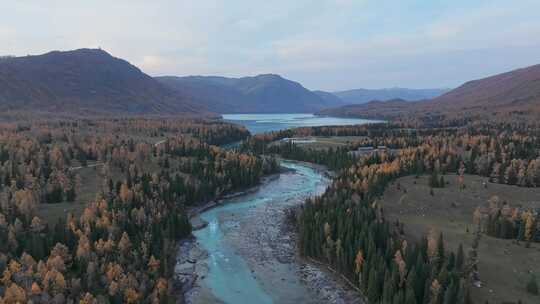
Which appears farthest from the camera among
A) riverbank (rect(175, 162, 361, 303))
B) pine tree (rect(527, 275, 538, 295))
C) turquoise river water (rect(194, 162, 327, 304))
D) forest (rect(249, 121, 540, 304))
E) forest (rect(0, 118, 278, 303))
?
turquoise river water (rect(194, 162, 327, 304))

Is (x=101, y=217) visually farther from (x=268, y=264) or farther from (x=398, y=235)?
(x=398, y=235)

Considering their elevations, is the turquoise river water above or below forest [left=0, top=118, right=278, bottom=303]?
below

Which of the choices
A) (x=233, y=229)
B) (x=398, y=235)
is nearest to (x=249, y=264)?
(x=233, y=229)

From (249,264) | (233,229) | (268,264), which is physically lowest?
(249,264)

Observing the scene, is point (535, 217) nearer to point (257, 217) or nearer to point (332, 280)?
point (332, 280)

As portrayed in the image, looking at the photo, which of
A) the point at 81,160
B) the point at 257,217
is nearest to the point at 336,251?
the point at 257,217

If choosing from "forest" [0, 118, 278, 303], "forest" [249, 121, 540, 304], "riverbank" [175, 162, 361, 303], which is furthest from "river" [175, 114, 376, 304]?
"forest" [0, 118, 278, 303]

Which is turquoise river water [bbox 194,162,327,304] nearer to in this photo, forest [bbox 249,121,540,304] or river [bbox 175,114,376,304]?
river [bbox 175,114,376,304]

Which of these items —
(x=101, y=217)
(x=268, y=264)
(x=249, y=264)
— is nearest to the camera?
(x=268, y=264)

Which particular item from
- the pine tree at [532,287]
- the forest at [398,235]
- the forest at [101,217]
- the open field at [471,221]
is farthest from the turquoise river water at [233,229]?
the pine tree at [532,287]
